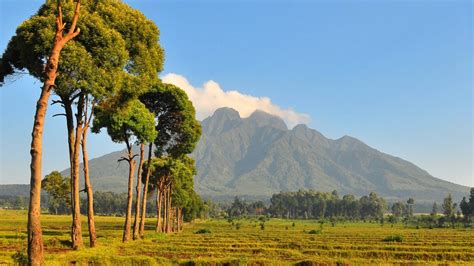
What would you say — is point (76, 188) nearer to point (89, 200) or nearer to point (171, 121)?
point (89, 200)

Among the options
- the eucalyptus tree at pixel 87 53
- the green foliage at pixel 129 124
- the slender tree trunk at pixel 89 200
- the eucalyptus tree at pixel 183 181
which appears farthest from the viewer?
the eucalyptus tree at pixel 183 181

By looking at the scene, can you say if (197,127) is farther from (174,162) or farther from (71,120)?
(71,120)

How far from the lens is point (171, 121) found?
154 feet

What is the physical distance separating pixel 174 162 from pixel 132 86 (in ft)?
116

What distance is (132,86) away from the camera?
2670 cm

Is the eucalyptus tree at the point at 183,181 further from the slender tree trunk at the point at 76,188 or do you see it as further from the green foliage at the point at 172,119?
the slender tree trunk at the point at 76,188

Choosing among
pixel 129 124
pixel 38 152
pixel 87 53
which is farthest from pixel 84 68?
pixel 129 124

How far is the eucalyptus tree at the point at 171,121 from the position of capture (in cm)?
4412

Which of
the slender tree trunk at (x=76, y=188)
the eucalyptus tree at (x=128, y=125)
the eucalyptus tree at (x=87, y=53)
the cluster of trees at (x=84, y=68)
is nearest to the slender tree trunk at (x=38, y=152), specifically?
the cluster of trees at (x=84, y=68)

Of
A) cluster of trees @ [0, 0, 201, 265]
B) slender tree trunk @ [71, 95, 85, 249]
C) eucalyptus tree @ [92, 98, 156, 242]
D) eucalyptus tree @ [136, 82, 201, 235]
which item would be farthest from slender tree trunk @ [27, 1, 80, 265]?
eucalyptus tree @ [136, 82, 201, 235]

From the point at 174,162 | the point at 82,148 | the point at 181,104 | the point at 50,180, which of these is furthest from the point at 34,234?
the point at 50,180

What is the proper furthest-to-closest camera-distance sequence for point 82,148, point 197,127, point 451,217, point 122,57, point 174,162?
point 451,217, point 174,162, point 197,127, point 82,148, point 122,57

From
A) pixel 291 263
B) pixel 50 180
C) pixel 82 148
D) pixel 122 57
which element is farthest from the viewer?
pixel 50 180

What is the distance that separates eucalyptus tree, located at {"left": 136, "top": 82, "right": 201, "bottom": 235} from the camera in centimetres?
4412
